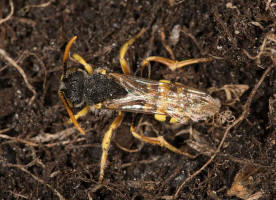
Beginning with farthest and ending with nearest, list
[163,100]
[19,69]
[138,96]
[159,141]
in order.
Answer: [19,69] → [159,141] → [138,96] → [163,100]

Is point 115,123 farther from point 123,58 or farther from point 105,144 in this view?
point 123,58

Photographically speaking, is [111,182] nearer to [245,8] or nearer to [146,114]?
[146,114]

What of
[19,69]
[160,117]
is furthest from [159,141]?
[19,69]

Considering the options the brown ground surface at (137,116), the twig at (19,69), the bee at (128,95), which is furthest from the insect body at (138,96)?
the twig at (19,69)

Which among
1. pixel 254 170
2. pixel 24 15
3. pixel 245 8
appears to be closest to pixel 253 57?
pixel 245 8

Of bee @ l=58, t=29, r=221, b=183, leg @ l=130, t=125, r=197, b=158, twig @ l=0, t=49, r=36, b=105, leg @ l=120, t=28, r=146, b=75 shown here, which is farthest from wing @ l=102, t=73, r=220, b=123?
twig @ l=0, t=49, r=36, b=105

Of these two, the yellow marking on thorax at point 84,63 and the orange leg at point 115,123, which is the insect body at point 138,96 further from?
the orange leg at point 115,123
